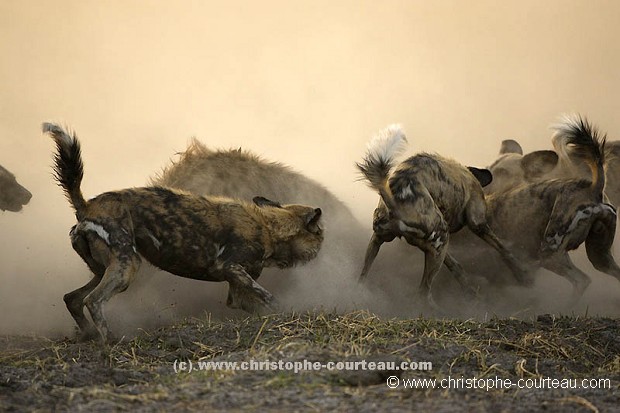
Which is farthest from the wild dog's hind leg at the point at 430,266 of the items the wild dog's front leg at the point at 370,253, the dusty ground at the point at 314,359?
the dusty ground at the point at 314,359

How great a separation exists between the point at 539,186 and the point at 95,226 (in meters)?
3.95

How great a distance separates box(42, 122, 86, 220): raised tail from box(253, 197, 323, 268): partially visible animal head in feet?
4.69

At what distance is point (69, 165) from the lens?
6.89 metres

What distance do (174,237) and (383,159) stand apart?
163 cm

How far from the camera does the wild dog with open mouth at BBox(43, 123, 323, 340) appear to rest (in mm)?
6898

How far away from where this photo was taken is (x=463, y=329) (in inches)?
259

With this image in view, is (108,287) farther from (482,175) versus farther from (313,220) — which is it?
(482,175)

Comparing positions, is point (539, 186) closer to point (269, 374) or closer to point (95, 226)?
point (95, 226)

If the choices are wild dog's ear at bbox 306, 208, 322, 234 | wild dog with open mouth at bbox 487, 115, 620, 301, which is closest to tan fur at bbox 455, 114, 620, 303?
wild dog with open mouth at bbox 487, 115, 620, 301

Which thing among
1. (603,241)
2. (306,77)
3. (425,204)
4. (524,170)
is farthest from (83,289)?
(306,77)

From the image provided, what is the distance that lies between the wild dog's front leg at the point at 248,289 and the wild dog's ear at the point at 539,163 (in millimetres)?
3675

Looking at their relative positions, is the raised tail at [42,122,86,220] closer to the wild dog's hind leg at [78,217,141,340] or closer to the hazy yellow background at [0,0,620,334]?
the wild dog's hind leg at [78,217,141,340]

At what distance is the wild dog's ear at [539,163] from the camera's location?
9.86 meters

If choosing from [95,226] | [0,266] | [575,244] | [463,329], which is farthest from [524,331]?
[0,266]
